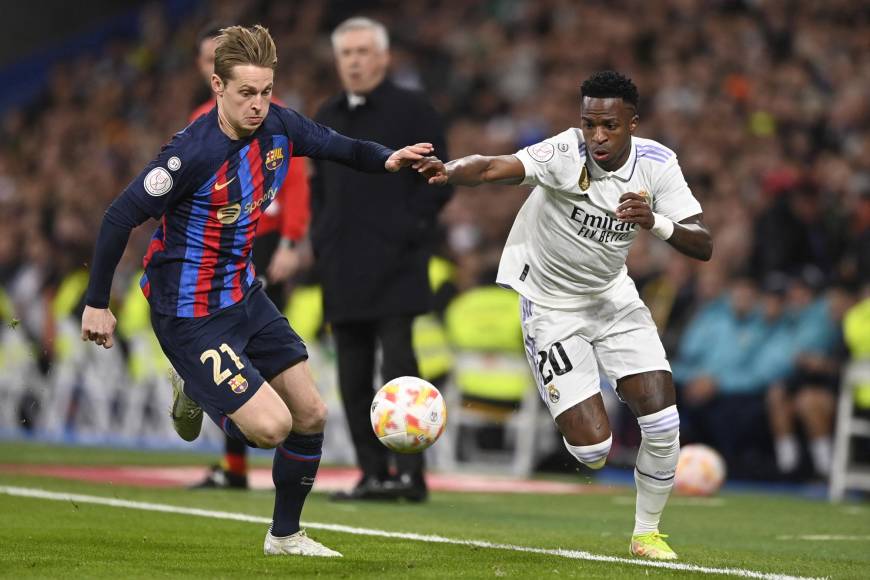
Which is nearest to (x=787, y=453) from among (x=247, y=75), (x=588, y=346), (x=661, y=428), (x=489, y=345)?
(x=489, y=345)

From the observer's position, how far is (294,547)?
6.72m

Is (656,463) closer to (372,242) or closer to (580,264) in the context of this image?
(580,264)

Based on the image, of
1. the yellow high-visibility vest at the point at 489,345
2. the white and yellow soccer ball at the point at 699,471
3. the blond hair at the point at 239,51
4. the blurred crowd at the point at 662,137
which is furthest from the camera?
the yellow high-visibility vest at the point at 489,345

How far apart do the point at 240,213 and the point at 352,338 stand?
12.0 ft

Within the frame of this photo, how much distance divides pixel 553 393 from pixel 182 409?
5.96 feet

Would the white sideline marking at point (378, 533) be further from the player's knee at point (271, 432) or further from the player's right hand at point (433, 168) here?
the player's right hand at point (433, 168)

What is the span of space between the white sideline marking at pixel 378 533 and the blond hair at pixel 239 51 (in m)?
2.58

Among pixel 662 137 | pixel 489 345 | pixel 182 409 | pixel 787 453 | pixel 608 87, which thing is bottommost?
pixel 182 409

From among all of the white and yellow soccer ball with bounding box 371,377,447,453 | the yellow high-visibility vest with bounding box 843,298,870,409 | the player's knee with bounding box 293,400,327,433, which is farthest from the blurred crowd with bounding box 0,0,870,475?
the player's knee with bounding box 293,400,327,433

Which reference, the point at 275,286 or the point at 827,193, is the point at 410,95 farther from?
the point at 827,193

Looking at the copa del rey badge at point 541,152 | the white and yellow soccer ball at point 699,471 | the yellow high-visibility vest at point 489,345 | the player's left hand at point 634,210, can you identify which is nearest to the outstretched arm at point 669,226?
the player's left hand at point 634,210

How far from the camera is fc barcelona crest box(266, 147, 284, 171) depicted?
262 inches

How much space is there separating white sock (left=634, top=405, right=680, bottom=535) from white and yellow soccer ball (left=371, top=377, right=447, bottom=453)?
99cm

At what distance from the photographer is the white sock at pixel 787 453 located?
12.8m
